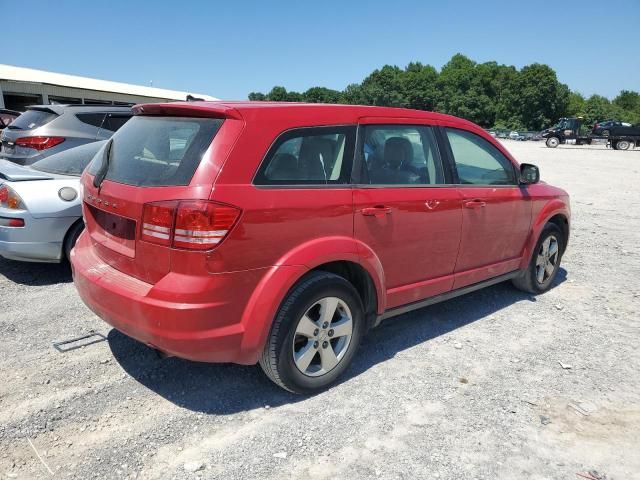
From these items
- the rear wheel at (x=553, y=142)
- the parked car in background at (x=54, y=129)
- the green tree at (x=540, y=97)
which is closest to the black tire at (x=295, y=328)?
the parked car in background at (x=54, y=129)

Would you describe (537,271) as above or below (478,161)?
below

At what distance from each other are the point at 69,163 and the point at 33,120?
2.40 m

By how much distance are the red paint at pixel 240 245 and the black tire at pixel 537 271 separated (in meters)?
1.78

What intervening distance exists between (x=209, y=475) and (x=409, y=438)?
3.56ft

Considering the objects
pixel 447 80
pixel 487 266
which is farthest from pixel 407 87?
pixel 487 266

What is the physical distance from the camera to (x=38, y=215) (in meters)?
4.53

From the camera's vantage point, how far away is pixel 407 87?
118 m

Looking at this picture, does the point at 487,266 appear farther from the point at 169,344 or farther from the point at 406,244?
the point at 169,344

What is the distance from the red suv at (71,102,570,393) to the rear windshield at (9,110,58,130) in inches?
163

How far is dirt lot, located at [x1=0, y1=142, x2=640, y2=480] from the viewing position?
2500mm

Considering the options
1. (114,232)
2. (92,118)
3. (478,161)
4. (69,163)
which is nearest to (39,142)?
(92,118)

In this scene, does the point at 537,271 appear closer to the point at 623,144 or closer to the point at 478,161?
the point at 478,161

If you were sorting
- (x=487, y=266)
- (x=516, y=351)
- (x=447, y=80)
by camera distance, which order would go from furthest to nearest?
1. (x=447, y=80)
2. (x=487, y=266)
3. (x=516, y=351)

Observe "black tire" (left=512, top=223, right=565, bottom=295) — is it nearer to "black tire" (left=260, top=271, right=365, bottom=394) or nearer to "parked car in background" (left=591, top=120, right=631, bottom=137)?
"black tire" (left=260, top=271, right=365, bottom=394)
